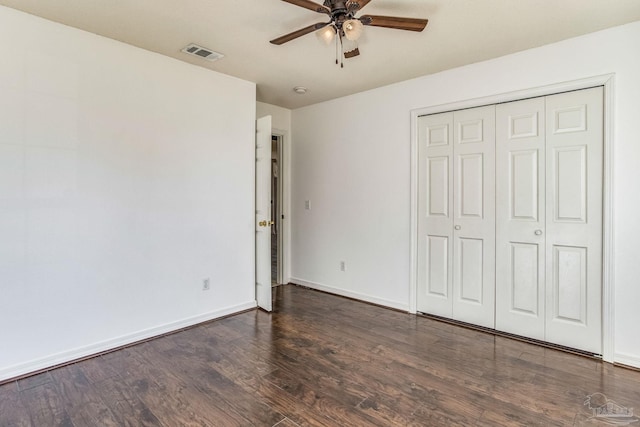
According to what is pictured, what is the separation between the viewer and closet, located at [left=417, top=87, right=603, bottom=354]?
269 cm

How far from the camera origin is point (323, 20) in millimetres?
2404

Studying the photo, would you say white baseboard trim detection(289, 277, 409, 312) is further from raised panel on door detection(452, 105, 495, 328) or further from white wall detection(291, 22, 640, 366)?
raised panel on door detection(452, 105, 495, 328)

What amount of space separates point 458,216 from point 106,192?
314 cm

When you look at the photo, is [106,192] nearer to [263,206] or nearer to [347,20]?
[263,206]

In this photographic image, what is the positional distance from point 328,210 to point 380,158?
3.27 feet

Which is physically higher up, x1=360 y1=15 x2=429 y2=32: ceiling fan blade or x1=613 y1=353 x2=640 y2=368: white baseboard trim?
x1=360 y1=15 x2=429 y2=32: ceiling fan blade

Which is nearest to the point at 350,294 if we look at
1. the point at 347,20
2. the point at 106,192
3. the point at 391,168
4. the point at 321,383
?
the point at 391,168

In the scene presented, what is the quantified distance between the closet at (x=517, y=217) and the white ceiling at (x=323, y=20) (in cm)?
54

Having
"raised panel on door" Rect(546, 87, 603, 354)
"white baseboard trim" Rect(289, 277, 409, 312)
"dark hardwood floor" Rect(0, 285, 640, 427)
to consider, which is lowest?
"dark hardwood floor" Rect(0, 285, 640, 427)

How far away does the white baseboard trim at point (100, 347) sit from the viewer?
2.35 meters

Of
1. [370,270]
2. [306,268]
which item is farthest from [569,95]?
[306,268]

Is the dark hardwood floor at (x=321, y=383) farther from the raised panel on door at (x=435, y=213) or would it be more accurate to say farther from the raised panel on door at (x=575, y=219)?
the raised panel on door at (x=435, y=213)

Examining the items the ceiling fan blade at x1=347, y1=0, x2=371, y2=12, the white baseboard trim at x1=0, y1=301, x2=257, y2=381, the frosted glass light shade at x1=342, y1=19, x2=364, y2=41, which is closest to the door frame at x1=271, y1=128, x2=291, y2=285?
the white baseboard trim at x1=0, y1=301, x2=257, y2=381

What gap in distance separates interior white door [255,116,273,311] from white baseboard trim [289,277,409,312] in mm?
1005
